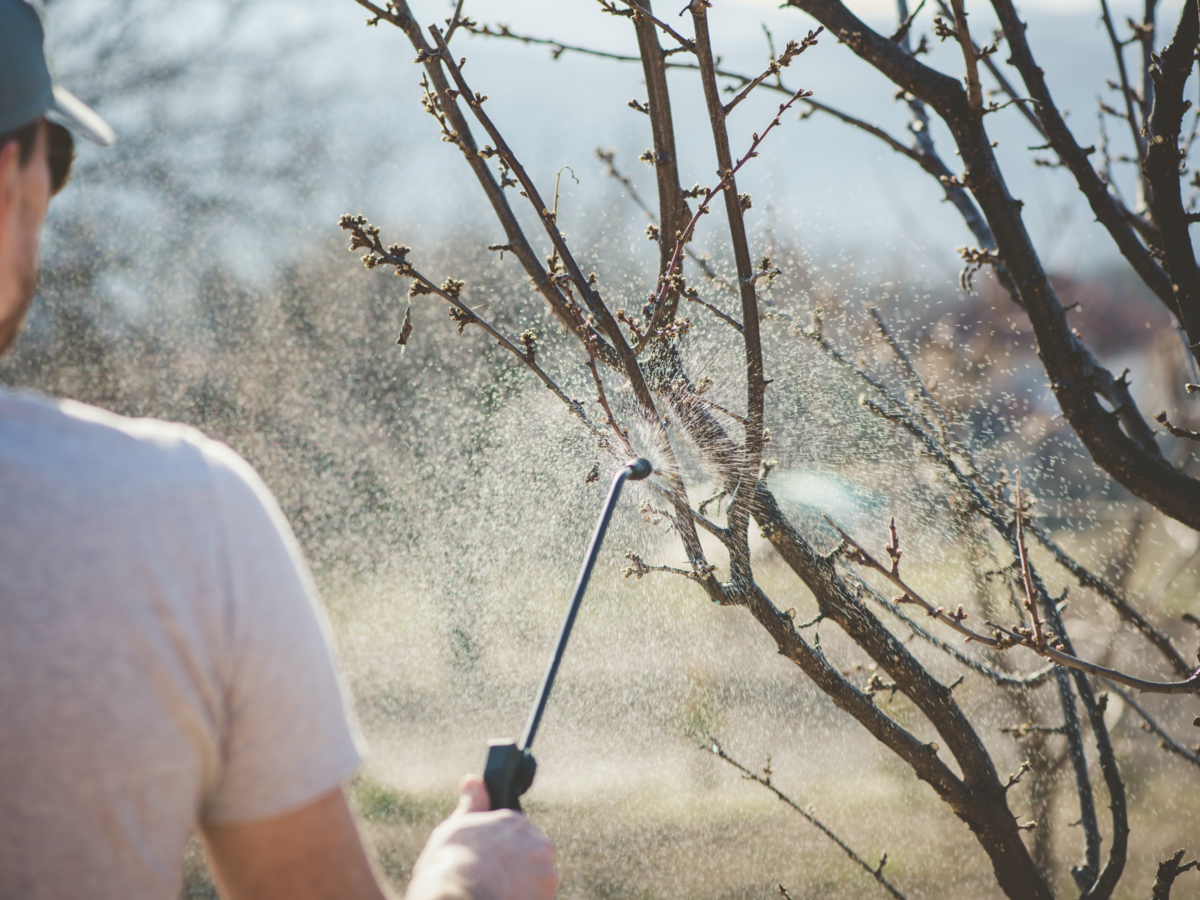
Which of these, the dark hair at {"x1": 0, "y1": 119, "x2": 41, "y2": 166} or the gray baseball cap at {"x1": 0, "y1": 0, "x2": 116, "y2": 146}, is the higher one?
the gray baseball cap at {"x1": 0, "y1": 0, "x2": 116, "y2": 146}

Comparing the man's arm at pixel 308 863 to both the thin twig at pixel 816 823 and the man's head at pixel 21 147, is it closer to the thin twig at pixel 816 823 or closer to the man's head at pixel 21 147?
the man's head at pixel 21 147

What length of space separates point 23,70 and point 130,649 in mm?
349

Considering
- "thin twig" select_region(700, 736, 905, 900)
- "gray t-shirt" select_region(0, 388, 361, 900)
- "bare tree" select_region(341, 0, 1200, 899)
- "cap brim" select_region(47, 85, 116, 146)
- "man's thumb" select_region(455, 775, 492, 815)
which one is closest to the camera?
"gray t-shirt" select_region(0, 388, 361, 900)

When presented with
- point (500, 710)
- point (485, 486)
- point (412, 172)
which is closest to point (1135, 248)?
point (485, 486)

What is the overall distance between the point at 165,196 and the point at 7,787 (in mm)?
6698

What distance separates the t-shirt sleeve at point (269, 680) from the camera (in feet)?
1.67

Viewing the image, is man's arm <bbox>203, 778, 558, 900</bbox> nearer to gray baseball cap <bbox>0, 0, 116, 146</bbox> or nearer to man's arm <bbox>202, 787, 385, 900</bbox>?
man's arm <bbox>202, 787, 385, 900</bbox>

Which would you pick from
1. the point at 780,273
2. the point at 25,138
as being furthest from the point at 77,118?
the point at 780,273

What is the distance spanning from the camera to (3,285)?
54 centimetres

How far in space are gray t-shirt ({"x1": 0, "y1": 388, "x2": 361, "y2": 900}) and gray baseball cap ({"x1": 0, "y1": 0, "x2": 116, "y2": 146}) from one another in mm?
173

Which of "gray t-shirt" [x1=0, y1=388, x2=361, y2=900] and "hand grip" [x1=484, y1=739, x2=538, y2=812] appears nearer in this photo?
"gray t-shirt" [x1=0, y1=388, x2=361, y2=900]

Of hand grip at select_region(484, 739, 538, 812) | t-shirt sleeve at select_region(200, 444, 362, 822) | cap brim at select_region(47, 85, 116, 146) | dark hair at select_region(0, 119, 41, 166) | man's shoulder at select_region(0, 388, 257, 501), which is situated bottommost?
hand grip at select_region(484, 739, 538, 812)

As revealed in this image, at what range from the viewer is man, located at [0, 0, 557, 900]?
18.7 inches

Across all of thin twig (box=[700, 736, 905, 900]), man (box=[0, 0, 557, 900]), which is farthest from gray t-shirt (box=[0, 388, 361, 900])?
thin twig (box=[700, 736, 905, 900])
